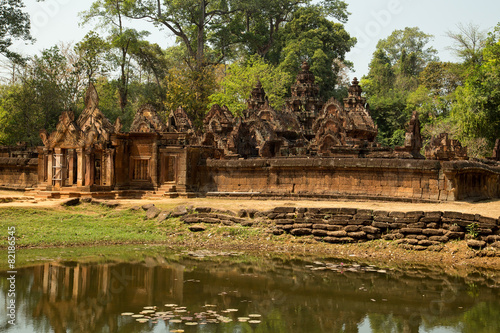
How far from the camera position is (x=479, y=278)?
10.4 meters

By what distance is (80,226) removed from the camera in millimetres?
14727

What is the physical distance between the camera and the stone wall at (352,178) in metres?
15.8

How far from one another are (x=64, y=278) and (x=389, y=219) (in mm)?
6967

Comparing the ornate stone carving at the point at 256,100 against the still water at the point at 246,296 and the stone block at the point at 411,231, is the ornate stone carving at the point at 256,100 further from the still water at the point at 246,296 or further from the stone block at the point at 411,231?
the still water at the point at 246,296

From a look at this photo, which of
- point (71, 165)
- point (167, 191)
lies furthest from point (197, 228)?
point (71, 165)

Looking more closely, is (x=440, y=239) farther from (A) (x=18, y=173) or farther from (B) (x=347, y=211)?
(A) (x=18, y=173)

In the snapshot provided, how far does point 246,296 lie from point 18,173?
15.0 m

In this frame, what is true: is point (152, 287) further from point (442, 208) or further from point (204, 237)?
point (442, 208)

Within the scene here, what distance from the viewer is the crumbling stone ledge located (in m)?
11.8

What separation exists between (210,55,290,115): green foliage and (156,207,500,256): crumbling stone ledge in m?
28.4

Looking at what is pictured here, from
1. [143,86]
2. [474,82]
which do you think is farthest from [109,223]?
[143,86]

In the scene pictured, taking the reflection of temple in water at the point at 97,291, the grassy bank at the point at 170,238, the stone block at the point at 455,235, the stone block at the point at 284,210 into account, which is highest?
the stone block at the point at 284,210

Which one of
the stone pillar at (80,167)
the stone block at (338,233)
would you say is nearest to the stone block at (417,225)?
the stone block at (338,233)

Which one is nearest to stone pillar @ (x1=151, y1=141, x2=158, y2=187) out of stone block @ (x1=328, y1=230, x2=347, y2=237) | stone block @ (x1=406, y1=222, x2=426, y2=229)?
stone block @ (x1=328, y1=230, x2=347, y2=237)
